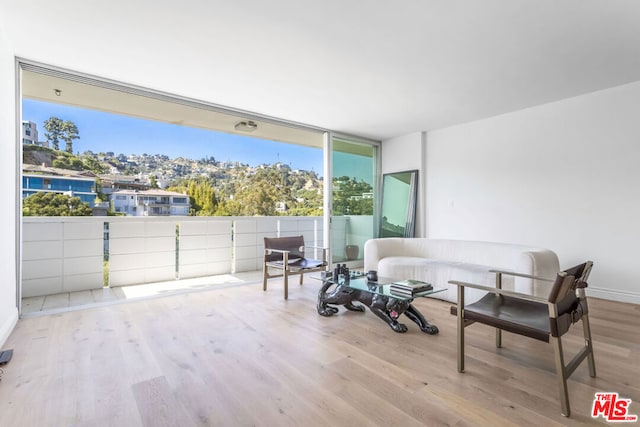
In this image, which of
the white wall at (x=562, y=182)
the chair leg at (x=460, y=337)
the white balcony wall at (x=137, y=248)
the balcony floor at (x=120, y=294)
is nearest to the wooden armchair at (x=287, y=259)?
the white balcony wall at (x=137, y=248)

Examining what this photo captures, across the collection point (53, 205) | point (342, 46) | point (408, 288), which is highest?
point (342, 46)

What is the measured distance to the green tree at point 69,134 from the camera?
4527mm

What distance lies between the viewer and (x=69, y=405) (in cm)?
168

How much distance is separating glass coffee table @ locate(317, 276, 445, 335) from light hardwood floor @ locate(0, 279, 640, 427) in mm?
95

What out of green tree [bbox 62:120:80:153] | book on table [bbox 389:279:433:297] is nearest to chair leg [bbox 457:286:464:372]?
book on table [bbox 389:279:433:297]

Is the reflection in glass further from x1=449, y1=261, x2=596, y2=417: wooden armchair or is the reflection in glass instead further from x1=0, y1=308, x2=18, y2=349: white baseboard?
x1=0, y1=308, x2=18, y2=349: white baseboard

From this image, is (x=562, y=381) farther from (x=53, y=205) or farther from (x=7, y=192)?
(x=53, y=205)

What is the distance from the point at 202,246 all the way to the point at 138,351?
297 centimetres

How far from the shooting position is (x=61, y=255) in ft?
13.1

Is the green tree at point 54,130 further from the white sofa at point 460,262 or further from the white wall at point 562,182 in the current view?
the white wall at point 562,182

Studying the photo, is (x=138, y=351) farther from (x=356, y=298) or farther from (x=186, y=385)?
(x=356, y=298)

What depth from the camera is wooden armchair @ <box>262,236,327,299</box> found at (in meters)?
3.92

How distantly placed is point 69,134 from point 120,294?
2.54 m

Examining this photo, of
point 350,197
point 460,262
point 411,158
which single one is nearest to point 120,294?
point 350,197
